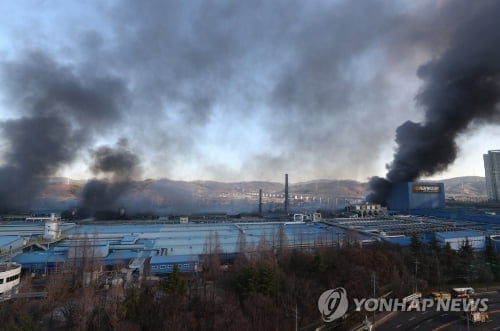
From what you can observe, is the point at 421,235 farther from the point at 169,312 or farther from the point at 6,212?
the point at 6,212

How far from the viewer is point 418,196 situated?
1129 inches

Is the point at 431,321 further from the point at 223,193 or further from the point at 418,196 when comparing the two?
the point at 223,193

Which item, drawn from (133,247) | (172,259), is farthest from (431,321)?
(133,247)

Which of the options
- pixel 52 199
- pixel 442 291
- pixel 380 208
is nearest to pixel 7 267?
pixel 442 291

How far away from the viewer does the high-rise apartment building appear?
50094 millimetres

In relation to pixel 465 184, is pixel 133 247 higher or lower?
lower

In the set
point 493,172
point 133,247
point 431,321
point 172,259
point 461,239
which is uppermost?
point 493,172

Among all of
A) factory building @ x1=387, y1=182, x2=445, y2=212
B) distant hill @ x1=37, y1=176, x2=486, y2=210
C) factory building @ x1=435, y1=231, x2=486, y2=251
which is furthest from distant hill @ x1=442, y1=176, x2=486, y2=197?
factory building @ x1=435, y1=231, x2=486, y2=251

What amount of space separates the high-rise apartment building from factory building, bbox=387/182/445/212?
101 ft

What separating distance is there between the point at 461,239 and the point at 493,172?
45.7 m

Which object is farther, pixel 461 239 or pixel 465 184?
pixel 465 184

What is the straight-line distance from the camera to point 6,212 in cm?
3019

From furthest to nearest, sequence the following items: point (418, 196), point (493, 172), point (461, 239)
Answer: point (493, 172), point (418, 196), point (461, 239)

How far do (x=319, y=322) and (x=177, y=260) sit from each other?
668 centimetres
